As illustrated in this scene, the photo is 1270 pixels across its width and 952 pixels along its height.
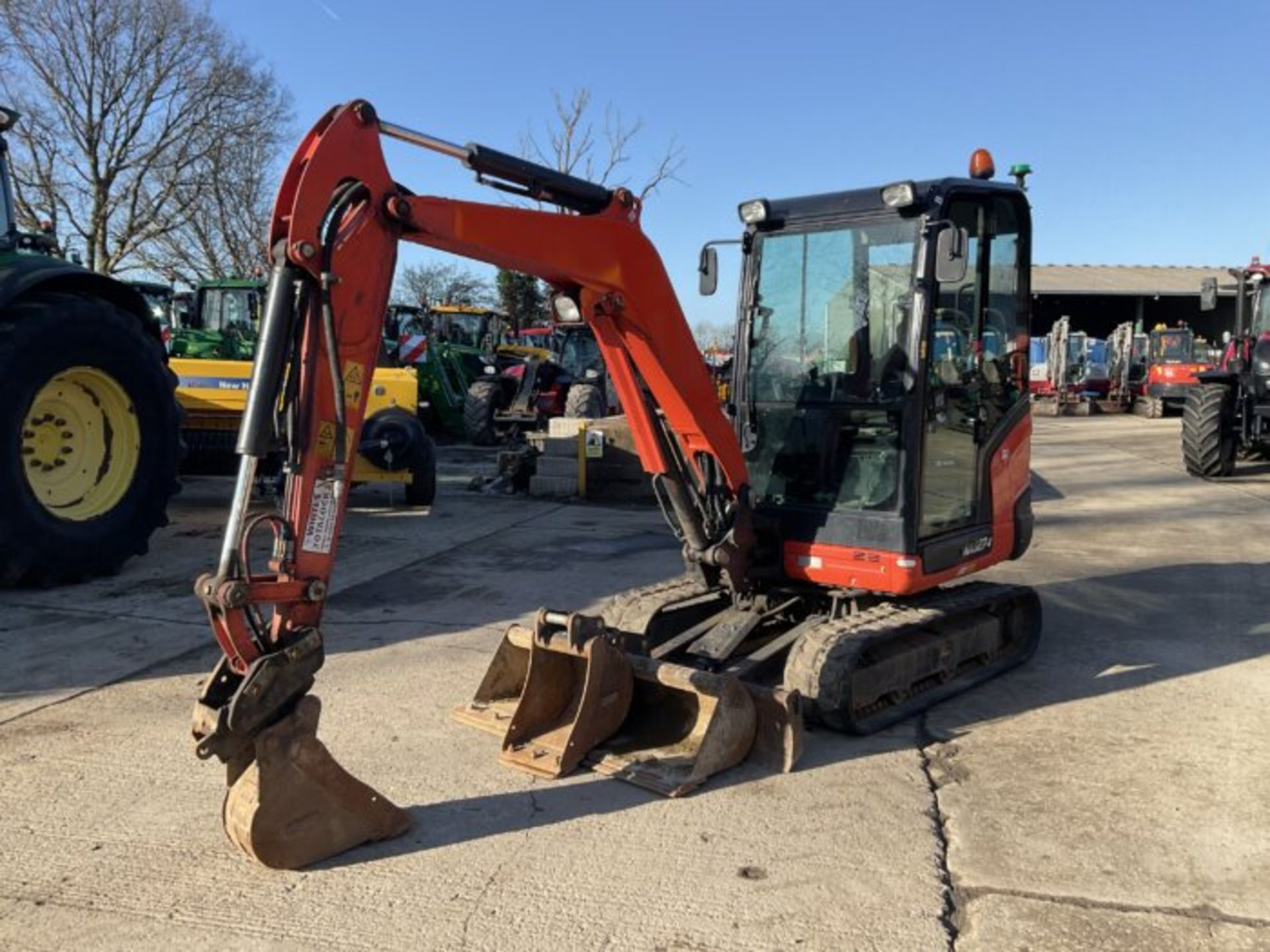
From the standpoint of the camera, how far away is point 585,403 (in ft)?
47.9

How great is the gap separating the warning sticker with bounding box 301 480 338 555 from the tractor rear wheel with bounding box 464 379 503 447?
13.7 meters

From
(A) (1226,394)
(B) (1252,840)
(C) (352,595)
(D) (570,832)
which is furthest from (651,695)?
(A) (1226,394)

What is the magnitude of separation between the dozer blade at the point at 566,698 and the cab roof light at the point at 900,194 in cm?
239

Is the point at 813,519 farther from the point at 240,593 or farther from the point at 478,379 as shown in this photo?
the point at 478,379

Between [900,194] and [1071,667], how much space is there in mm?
2921

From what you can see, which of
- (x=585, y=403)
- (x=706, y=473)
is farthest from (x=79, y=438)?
(x=585, y=403)

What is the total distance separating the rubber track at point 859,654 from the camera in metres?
4.41

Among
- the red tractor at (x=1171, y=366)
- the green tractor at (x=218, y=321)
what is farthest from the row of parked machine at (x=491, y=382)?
the red tractor at (x=1171, y=366)

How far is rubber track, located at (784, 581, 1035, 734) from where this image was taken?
4.41m

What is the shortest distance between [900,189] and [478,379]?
1381 centimetres

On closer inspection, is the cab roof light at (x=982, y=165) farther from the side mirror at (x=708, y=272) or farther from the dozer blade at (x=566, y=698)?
the dozer blade at (x=566, y=698)

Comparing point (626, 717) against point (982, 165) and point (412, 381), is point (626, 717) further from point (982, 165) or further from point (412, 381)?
point (412, 381)

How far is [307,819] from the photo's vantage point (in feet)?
11.0

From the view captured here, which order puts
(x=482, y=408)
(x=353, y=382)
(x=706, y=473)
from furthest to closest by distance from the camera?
(x=482, y=408) < (x=706, y=473) < (x=353, y=382)
